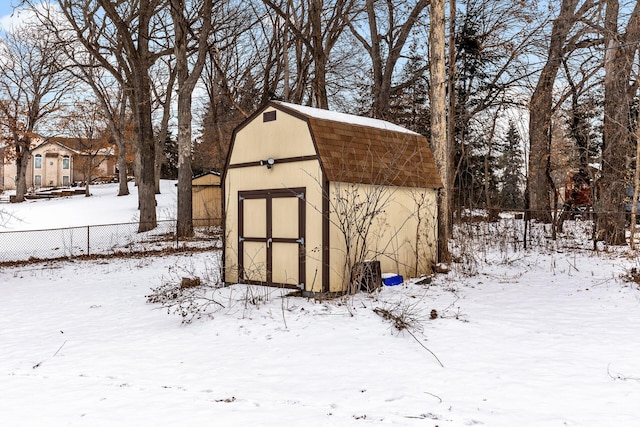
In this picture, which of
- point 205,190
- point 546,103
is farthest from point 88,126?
point 546,103

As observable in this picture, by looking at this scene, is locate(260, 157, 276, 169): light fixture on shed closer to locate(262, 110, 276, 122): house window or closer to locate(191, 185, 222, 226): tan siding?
locate(262, 110, 276, 122): house window

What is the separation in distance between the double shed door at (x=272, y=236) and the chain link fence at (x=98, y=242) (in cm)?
726

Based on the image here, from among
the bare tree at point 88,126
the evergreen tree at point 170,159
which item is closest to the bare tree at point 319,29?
the bare tree at point 88,126

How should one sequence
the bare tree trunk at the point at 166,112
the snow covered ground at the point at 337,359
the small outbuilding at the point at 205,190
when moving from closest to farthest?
the snow covered ground at the point at 337,359, the small outbuilding at the point at 205,190, the bare tree trunk at the point at 166,112

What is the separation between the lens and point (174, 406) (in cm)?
434

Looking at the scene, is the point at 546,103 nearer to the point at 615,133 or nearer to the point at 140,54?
the point at 615,133

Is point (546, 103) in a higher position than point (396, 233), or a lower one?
higher

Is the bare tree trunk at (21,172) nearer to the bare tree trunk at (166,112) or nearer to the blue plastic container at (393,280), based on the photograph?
the bare tree trunk at (166,112)

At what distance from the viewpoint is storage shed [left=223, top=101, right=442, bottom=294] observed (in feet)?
27.7

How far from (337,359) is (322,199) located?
3.32 metres

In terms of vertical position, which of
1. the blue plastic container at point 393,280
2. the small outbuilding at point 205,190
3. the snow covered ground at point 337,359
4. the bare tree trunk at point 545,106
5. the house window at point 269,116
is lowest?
the snow covered ground at point 337,359

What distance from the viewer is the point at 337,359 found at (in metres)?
5.57

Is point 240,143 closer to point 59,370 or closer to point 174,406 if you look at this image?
point 59,370

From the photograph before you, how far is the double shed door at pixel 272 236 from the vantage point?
344 inches
